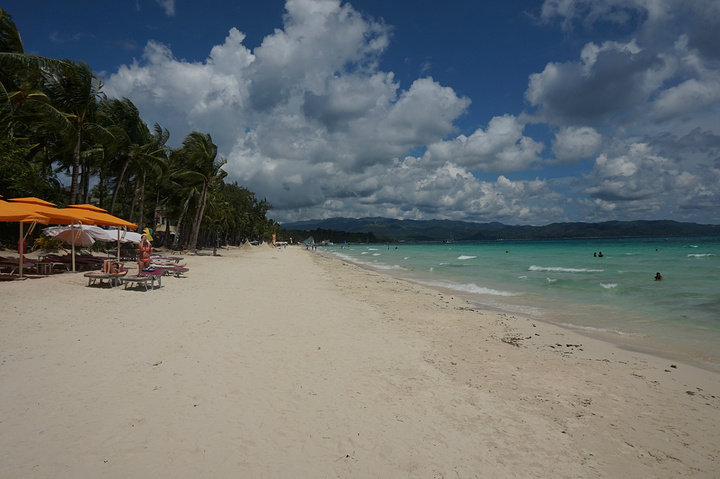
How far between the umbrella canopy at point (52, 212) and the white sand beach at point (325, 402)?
4940mm

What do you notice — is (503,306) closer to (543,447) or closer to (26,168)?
(543,447)

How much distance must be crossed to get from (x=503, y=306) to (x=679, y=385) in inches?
273

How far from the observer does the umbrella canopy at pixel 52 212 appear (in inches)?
443

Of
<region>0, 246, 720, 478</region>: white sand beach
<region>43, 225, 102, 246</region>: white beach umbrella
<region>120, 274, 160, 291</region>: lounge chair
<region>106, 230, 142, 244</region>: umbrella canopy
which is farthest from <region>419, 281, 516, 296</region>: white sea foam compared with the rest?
<region>43, 225, 102, 246</region>: white beach umbrella

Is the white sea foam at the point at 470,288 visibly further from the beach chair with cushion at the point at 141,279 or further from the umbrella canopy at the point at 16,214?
the umbrella canopy at the point at 16,214

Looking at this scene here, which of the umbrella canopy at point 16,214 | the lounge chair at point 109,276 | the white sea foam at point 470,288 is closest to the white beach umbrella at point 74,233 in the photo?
the umbrella canopy at point 16,214

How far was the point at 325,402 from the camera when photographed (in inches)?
160

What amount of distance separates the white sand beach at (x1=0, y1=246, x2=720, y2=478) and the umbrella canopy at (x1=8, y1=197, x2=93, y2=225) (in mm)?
4940

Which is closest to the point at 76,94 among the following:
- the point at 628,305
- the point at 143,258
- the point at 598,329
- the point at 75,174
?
the point at 75,174

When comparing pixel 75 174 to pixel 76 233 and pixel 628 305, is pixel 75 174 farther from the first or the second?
pixel 628 305

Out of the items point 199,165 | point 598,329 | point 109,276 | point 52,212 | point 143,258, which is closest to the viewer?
point 598,329

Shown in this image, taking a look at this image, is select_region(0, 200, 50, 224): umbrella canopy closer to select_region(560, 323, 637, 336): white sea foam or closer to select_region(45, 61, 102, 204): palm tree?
select_region(45, 61, 102, 204): palm tree

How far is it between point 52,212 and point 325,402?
12378mm

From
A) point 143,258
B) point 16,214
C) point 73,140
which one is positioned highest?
point 73,140
